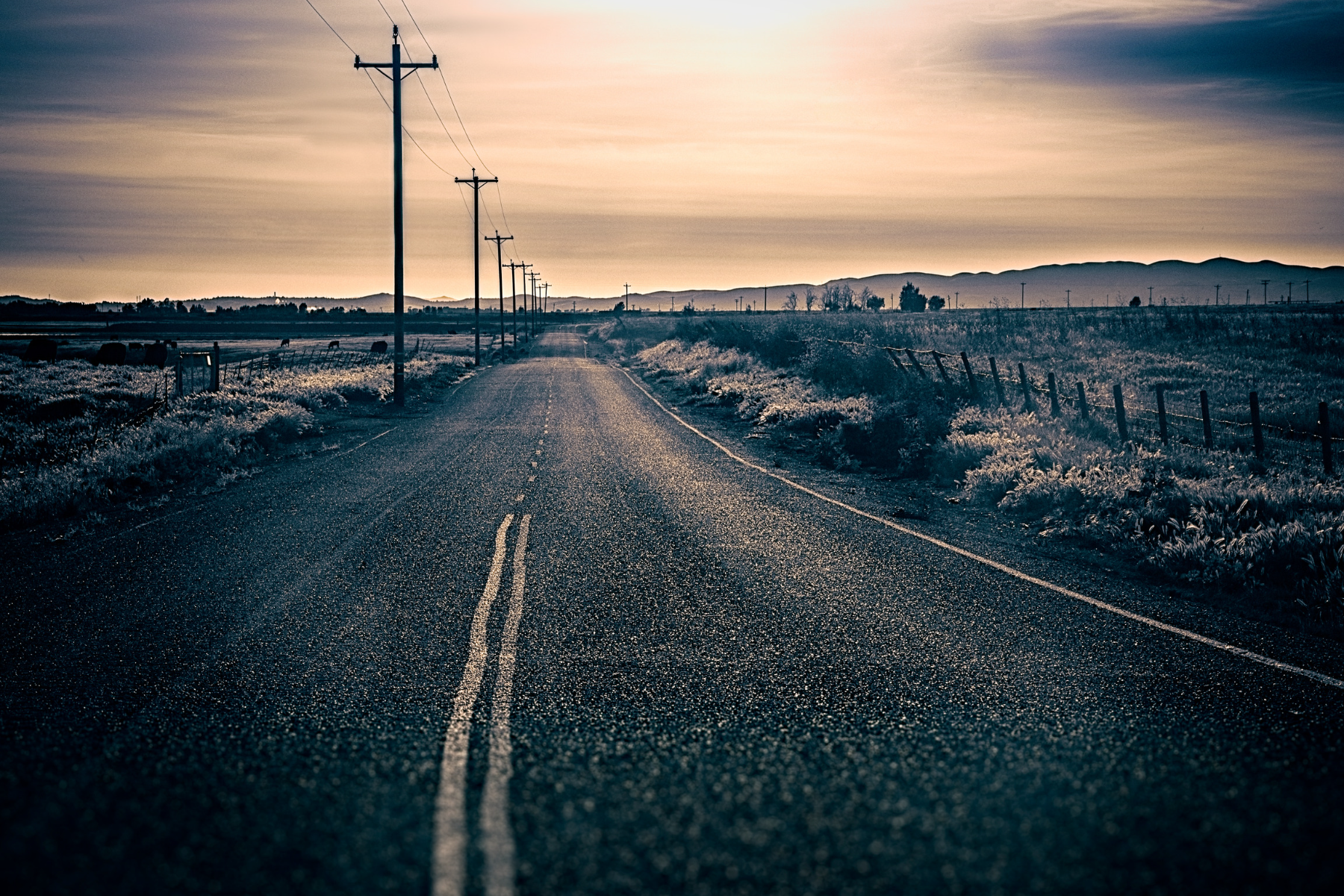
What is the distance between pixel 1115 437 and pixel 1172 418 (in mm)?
7647

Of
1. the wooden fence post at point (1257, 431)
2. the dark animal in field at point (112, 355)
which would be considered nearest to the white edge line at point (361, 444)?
the wooden fence post at point (1257, 431)

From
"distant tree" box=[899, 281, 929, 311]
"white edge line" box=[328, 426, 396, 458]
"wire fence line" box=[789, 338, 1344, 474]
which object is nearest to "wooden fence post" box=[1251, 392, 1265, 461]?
"wire fence line" box=[789, 338, 1344, 474]

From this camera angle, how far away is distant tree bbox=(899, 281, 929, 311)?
17512 cm

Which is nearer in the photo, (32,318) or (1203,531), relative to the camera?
(1203,531)

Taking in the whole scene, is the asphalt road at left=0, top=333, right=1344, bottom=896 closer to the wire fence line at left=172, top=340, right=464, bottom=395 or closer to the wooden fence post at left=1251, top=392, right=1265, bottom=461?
the wooden fence post at left=1251, top=392, right=1265, bottom=461

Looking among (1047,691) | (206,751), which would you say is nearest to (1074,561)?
(1047,691)

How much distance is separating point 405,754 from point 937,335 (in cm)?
5421

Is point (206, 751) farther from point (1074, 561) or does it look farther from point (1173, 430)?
point (1173, 430)

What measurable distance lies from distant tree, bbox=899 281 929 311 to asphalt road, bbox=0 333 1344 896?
173 meters

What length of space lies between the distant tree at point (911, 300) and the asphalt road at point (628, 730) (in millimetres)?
172713

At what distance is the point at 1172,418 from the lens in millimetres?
24016

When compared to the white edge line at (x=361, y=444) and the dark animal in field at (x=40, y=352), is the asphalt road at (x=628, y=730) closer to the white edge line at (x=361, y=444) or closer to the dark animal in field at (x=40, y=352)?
the white edge line at (x=361, y=444)

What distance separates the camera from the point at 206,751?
4.69 meters

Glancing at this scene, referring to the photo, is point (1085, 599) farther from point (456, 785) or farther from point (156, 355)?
point (156, 355)
